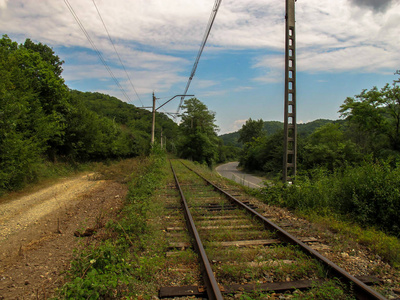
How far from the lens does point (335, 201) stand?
311 inches

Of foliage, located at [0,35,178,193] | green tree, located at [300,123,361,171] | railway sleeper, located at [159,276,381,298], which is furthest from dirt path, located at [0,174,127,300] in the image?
green tree, located at [300,123,361,171]

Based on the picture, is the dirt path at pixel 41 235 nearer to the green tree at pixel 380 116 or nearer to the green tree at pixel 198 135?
the green tree at pixel 380 116

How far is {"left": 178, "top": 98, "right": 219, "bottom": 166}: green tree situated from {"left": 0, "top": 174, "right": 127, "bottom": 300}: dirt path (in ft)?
138

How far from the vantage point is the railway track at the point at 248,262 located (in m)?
3.46

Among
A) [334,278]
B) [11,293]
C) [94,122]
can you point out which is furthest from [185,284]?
[94,122]

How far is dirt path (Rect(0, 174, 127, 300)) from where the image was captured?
395 centimetres

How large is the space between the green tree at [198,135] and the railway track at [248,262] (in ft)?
151

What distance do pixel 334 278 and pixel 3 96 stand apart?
12.7 m

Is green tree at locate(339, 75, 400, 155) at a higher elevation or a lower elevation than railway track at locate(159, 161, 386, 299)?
higher

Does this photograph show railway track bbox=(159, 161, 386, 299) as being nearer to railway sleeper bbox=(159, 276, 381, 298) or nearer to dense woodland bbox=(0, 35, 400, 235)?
railway sleeper bbox=(159, 276, 381, 298)

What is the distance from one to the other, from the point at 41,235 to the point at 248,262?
509 centimetres

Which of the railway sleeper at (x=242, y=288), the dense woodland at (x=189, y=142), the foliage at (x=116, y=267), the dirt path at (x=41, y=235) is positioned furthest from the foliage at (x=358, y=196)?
the dirt path at (x=41, y=235)

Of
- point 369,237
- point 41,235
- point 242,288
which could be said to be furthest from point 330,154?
point 242,288

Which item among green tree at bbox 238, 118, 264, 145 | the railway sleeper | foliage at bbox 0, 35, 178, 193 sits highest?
green tree at bbox 238, 118, 264, 145
